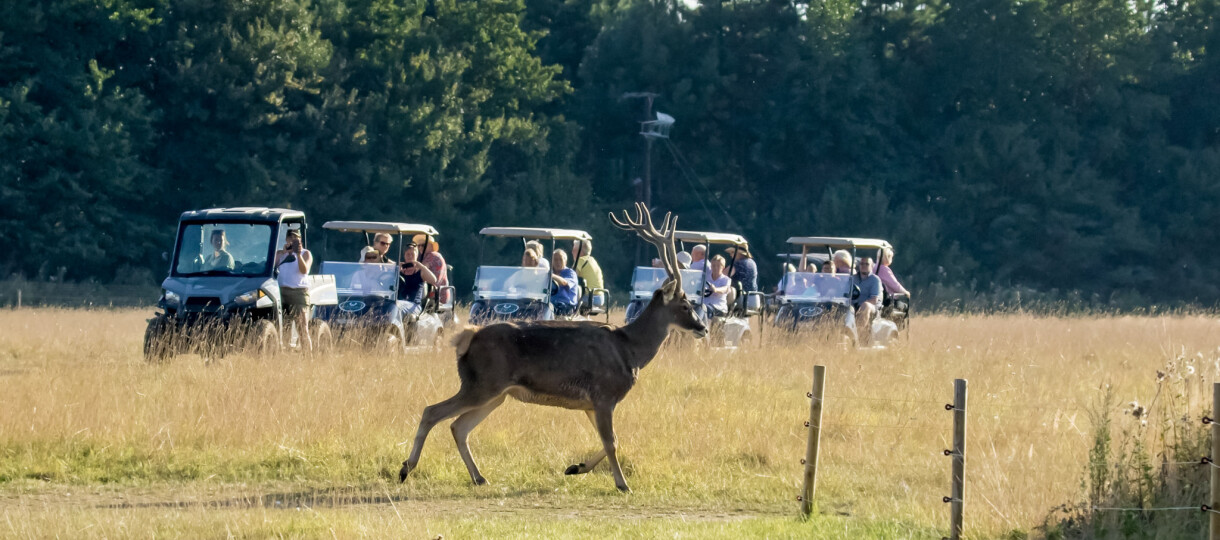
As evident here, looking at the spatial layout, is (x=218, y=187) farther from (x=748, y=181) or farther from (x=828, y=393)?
(x=828, y=393)

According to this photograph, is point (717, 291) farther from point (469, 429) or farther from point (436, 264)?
point (469, 429)

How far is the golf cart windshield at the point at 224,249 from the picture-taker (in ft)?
65.0

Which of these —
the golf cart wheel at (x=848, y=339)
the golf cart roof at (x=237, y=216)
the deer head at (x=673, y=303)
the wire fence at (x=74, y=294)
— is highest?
the golf cart roof at (x=237, y=216)

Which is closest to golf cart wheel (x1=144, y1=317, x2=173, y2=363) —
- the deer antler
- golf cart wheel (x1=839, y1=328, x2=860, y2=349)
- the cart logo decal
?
the deer antler

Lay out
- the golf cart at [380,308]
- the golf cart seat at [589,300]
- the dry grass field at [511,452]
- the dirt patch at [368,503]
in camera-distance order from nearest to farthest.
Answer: the dry grass field at [511,452] < the dirt patch at [368,503] < the golf cart at [380,308] < the golf cart seat at [589,300]

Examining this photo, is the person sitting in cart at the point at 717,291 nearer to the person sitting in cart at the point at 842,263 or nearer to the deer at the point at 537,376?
the person sitting in cart at the point at 842,263

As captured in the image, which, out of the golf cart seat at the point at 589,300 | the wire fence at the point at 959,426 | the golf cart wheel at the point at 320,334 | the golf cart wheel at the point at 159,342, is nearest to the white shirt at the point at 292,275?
the golf cart wheel at the point at 320,334

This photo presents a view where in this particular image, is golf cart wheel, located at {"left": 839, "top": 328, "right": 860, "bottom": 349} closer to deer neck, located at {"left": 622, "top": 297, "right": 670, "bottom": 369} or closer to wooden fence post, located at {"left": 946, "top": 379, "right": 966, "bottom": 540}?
deer neck, located at {"left": 622, "top": 297, "right": 670, "bottom": 369}

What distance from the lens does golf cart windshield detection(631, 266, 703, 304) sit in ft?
71.9

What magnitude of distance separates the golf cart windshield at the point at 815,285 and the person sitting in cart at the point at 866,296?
18 cm

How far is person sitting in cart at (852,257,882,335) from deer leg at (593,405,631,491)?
11517mm

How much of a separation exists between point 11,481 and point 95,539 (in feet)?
10.4

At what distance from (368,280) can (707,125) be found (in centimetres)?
3509

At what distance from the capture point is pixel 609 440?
11.5 metres
